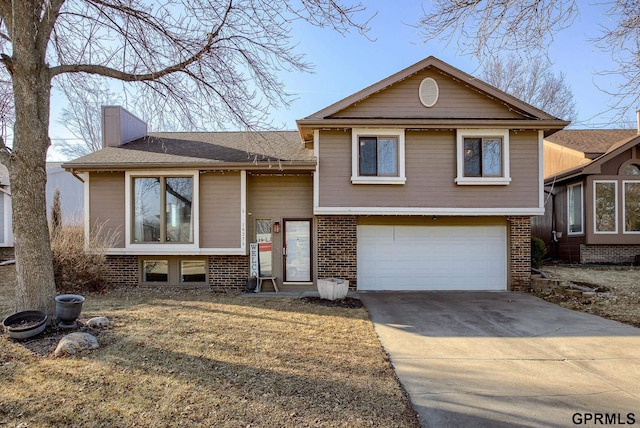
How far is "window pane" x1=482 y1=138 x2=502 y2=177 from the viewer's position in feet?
33.7

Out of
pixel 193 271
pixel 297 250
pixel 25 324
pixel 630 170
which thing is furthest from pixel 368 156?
pixel 630 170

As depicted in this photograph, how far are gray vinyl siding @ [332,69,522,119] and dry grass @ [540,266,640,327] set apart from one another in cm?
498

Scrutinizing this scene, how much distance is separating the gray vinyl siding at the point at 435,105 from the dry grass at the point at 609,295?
4976 mm

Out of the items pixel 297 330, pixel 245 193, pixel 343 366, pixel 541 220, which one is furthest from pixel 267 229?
pixel 541 220

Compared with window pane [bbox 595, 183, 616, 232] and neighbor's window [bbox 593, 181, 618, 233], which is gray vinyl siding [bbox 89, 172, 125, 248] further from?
window pane [bbox 595, 183, 616, 232]

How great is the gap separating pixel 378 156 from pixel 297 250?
11.4 feet

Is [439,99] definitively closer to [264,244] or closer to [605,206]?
[264,244]

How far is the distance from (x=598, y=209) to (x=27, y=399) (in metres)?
16.9

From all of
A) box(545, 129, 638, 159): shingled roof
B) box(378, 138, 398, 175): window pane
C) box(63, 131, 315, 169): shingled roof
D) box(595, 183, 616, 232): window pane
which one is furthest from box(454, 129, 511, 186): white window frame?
box(545, 129, 638, 159): shingled roof

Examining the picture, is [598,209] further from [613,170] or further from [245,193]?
[245,193]

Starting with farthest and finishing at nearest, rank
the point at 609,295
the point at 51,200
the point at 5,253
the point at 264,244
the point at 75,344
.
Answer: the point at 51,200 < the point at 5,253 < the point at 264,244 < the point at 609,295 < the point at 75,344

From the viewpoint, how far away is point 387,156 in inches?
402

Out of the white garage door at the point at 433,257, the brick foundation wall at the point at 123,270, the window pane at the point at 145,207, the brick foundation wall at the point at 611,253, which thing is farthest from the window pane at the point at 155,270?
the brick foundation wall at the point at 611,253

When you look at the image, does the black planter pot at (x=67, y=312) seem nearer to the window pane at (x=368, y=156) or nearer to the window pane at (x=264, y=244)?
the window pane at (x=264, y=244)
